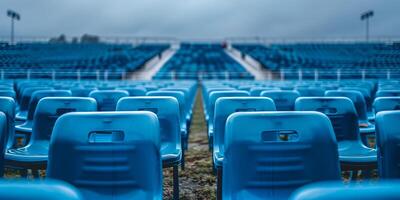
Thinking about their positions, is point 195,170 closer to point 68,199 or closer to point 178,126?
point 178,126

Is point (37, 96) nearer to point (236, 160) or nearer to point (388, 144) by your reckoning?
point (236, 160)

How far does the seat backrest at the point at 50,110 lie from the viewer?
397cm

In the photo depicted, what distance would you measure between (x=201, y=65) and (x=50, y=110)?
1194 inches

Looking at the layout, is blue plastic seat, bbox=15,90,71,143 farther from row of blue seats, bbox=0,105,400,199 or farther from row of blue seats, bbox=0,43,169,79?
row of blue seats, bbox=0,43,169,79

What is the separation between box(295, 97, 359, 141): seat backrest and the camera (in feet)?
13.3

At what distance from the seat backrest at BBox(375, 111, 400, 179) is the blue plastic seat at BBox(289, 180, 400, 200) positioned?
1.48 m

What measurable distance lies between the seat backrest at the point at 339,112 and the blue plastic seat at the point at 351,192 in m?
3.05

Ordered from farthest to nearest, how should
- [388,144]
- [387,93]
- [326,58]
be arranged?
1. [326,58]
2. [387,93]
3. [388,144]

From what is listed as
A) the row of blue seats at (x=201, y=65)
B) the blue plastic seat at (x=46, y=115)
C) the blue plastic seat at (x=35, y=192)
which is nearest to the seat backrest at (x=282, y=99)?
the blue plastic seat at (x=46, y=115)

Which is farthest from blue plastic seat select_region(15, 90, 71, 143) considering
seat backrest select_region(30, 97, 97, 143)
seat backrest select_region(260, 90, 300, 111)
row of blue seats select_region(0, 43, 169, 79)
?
row of blue seats select_region(0, 43, 169, 79)

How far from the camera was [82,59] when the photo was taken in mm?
30203

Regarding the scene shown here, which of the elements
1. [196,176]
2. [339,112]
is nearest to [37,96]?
[196,176]

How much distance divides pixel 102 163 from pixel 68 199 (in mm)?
1384

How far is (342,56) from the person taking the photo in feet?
99.9
